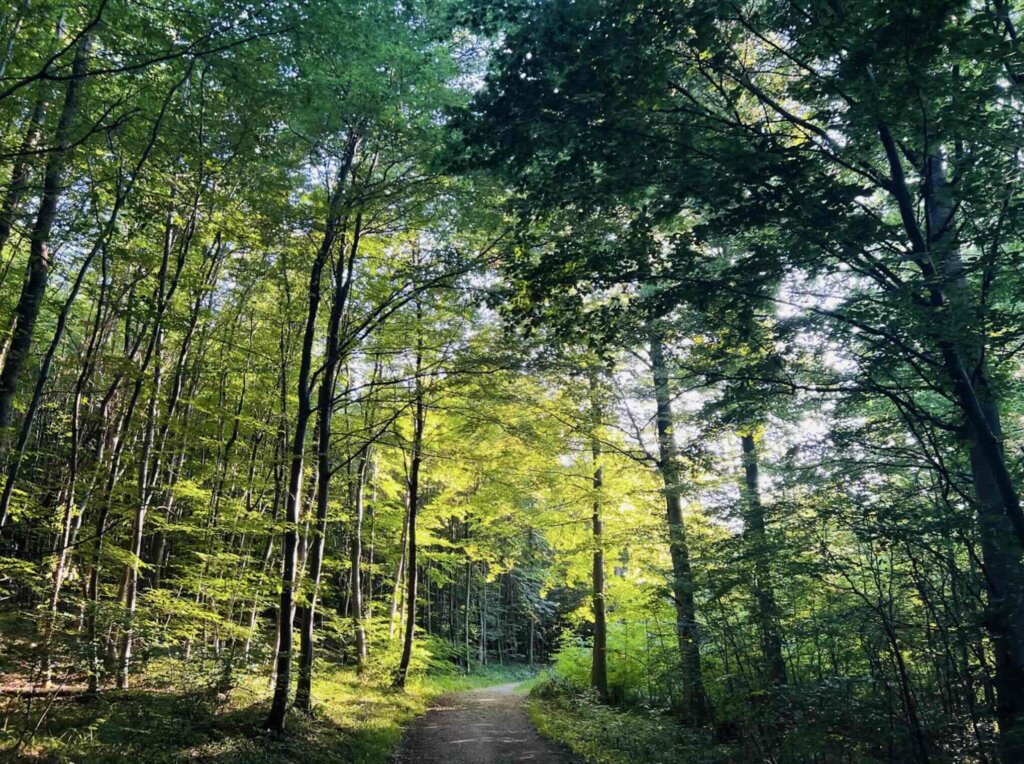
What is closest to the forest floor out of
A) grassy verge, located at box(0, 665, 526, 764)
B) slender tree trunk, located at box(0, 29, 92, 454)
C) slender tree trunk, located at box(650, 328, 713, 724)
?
grassy verge, located at box(0, 665, 526, 764)

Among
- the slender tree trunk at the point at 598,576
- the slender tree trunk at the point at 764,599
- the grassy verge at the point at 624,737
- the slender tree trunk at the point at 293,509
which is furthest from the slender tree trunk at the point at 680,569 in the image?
the slender tree trunk at the point at 293,509

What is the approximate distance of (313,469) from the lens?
13500 mm

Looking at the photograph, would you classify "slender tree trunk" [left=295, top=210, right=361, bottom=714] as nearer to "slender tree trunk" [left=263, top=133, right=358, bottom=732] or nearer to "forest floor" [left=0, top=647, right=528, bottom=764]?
"slender tree trunk" [left=263, top=133, right=358, bottom=732]

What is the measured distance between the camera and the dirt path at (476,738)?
27.4ft

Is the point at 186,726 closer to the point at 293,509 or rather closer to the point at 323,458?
the point at 293,509

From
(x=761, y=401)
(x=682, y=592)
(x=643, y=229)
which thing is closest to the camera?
(x=643, y=229)

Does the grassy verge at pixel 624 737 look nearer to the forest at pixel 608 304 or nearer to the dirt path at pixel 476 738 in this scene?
the forest at pixel 608 304

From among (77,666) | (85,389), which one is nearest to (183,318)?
(85,389)

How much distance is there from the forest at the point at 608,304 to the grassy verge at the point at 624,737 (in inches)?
3.5

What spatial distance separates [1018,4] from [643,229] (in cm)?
421

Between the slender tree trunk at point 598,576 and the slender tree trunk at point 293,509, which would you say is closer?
the slender tree trunk at point 293,509

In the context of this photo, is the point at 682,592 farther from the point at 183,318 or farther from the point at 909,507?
the point at 183,318

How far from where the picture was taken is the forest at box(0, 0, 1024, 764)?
4172 mm

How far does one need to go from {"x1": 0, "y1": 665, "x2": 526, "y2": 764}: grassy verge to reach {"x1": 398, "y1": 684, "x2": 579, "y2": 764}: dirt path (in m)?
0.48
